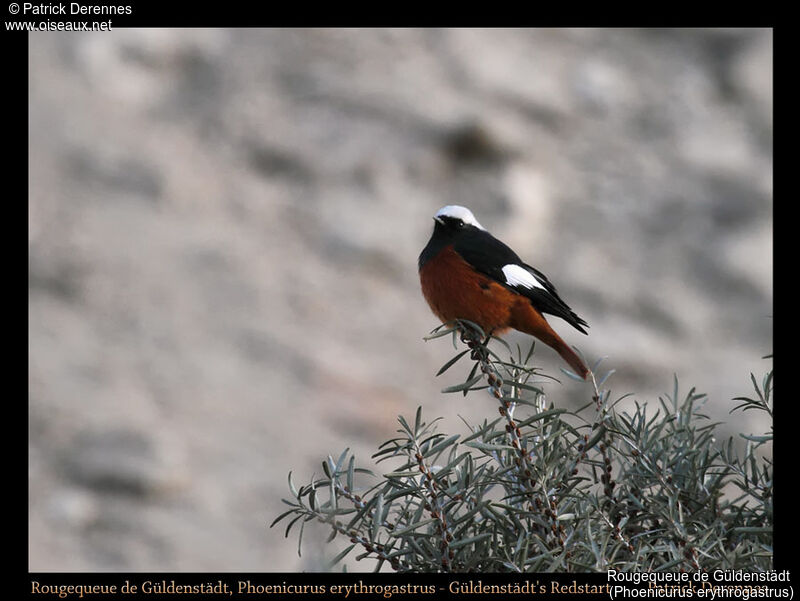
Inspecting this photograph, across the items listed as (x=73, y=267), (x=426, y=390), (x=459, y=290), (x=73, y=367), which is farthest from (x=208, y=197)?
(x=459, y=290)

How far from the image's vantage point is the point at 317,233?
8.98m

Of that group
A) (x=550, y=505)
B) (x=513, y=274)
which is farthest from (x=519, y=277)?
(x=550, y=505)

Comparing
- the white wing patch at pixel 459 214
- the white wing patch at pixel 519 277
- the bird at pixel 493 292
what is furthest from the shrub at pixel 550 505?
the white wing patch at pixel 459 214

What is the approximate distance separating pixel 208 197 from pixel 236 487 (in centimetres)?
350

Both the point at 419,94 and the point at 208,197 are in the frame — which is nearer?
the point at 208,197

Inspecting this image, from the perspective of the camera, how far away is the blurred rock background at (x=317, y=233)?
269 inches

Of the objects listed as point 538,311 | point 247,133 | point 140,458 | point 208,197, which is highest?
point 247,133

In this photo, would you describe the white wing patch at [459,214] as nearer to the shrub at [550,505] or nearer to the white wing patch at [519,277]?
the white wing patch at [519,277]

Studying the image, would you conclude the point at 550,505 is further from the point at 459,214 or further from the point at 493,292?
the point at 459,214

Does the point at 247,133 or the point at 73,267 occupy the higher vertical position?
the point at 247,133

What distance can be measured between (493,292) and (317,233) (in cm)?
613

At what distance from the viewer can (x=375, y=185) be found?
367 inches

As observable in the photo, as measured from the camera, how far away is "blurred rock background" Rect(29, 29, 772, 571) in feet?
22.4

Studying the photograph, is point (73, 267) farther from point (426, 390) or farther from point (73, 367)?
point (426, 390)
